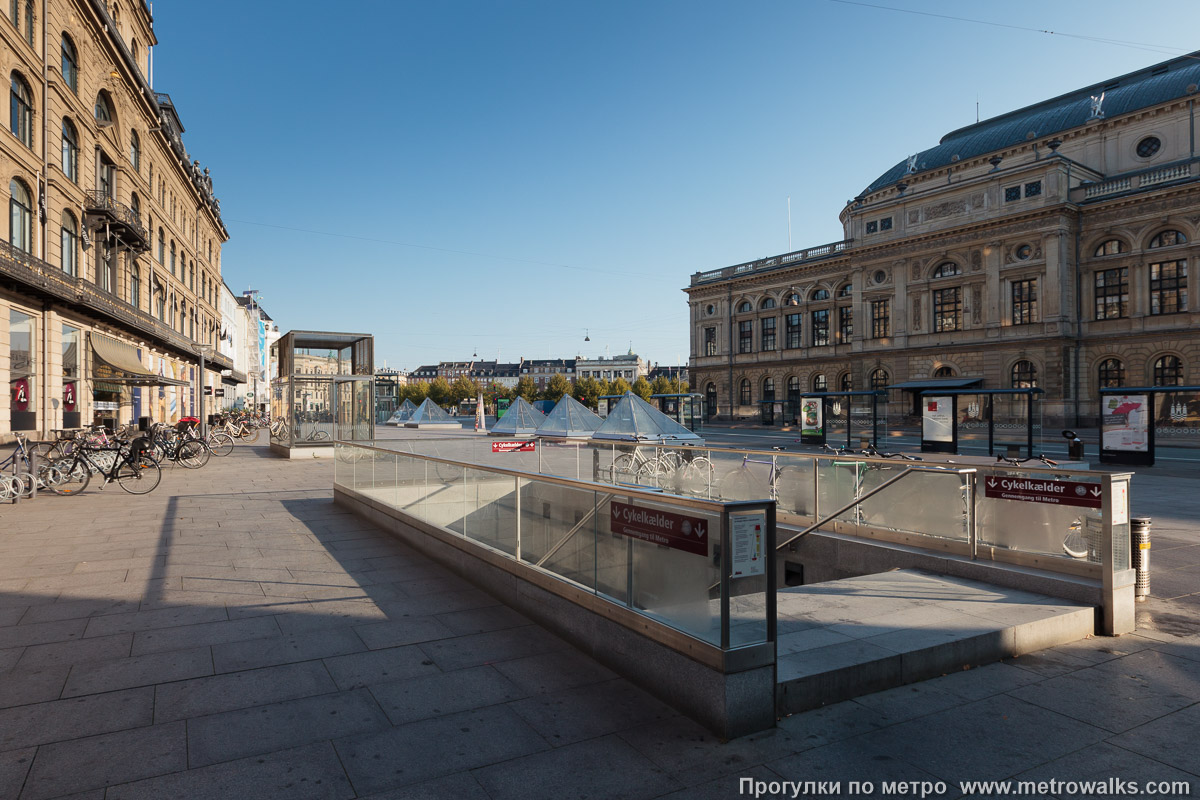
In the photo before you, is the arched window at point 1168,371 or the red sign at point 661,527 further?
the arched window at point 1168,371

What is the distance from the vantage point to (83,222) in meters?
26.3

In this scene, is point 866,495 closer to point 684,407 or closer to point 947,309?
point 684,407

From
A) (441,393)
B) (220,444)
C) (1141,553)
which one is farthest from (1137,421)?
(441,393)

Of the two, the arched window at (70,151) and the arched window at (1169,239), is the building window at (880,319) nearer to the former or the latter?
the arched window at (1169,239)

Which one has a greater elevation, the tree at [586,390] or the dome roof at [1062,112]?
the dome roof at [1062,112]

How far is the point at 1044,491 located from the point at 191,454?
21444 millimetres

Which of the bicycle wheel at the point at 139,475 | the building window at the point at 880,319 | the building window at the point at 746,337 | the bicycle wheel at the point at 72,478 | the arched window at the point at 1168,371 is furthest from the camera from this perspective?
→ the building window at the point at 746,337

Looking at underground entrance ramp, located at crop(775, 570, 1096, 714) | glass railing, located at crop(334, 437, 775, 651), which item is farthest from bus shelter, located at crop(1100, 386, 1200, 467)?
glass railing, located at crop(334, 437, 775, 651)

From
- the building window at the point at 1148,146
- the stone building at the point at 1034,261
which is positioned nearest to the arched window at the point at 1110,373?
the stone building at the point at 1034,261

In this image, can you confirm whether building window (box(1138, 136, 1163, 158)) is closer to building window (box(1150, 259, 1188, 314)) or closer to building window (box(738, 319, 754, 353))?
building window (box(1150, 259, 1188, 314))

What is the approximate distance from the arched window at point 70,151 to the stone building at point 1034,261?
140 ft

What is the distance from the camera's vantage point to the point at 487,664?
16.4 feet

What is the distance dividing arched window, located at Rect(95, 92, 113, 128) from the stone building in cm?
4299

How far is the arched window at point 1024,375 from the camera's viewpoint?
160ft
